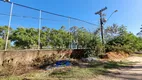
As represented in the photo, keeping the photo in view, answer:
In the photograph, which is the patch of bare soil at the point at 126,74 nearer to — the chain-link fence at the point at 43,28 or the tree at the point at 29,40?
the chain-link fence at the point at 43,28

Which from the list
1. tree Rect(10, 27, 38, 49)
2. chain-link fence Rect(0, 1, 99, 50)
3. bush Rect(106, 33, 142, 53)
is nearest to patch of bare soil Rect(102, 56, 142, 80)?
chain-link fence Rect(0, 1, 99, 50)

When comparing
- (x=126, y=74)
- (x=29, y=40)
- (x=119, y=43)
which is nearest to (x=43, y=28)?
(x=126, y=74)

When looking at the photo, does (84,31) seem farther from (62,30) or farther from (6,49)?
(6,49)

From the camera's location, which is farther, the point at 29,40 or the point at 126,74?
the point at 29,40

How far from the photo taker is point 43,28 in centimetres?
973

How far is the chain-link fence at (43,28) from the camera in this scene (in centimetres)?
737

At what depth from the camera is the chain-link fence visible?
737 centimetres

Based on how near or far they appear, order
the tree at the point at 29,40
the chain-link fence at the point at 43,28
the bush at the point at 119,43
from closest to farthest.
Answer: the chain-link fence at the point at 43,28
the tree at the point at 29,40
the bush at the point at 119,43

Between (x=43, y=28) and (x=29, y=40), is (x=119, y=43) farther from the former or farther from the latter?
(x=29, y=40)

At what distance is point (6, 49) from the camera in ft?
22.3

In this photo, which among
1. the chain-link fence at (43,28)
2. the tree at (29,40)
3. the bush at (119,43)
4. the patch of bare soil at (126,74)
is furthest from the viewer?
the bush at (119,43)

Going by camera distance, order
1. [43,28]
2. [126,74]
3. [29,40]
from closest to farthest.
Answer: [126,74], [43,28], [29,40]

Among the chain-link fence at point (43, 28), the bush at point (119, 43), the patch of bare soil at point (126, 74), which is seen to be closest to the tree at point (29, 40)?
the chain-link fence at point (43, 28)

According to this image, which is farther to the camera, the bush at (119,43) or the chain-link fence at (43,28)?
the bush at (119,43)
